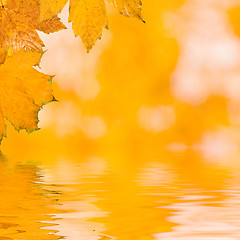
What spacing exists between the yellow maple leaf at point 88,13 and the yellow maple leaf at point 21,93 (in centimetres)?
24

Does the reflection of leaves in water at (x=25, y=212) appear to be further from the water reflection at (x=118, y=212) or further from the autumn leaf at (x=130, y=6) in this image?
the autumn leaf at (x=130, y=6)

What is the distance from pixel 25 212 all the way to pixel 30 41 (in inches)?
50.1

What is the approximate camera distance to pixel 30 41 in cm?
145

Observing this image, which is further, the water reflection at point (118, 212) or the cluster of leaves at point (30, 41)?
the water reflection at point (118, 212)

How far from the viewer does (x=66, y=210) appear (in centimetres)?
269

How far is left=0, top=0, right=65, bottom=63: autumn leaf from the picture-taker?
137 cm

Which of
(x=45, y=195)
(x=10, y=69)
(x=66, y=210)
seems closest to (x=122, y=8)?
(x=10, y=69)

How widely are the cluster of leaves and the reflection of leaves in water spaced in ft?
1.69

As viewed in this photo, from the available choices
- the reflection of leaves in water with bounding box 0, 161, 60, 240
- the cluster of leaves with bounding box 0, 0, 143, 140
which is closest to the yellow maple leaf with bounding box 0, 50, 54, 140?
the cluster of leaves with bounding box 0, 0, 143, 140

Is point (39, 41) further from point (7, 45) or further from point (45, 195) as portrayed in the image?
point (45, 195)

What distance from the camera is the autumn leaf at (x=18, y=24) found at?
4.50 ft

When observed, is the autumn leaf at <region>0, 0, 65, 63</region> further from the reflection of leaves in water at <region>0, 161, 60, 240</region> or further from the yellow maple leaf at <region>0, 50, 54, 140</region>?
the reflection of leaves in water at <region>0, 161, 60, 240</region>

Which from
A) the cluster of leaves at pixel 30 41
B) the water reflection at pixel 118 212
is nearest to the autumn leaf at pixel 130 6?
the cluster of leaves at pixel 30 41

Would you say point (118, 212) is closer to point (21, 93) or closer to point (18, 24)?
point (21, 93)
